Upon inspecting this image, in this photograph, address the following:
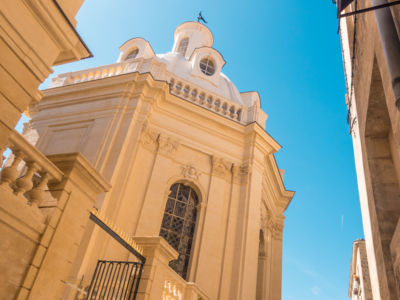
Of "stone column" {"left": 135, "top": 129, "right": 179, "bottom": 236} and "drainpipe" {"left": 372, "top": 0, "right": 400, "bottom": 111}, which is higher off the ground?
"stone column" {"left": 135, "top": 129, "right": 179, "bottom": 236}

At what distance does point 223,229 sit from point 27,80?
392 inches

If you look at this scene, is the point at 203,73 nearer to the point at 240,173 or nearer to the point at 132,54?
the point at 132,54

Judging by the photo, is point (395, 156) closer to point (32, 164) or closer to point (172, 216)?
point (32, 164)

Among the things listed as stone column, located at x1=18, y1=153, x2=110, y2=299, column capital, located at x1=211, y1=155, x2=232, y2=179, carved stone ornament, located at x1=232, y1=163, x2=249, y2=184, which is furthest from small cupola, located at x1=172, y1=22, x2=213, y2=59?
stone column, located at x1=18, y1=153, x2=110, y2=299

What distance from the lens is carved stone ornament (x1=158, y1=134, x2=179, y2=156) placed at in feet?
46.1

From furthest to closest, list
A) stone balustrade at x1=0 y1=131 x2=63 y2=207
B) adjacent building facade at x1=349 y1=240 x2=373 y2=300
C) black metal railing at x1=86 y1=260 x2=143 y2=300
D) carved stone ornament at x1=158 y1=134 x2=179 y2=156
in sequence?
adjacent building facade at x1=349 y1=240 x2=373 y2=300 < carved stone ornament at x1=158 y1=134 x2=179 y2=156 < black metal railing at x1=86 y1=260 x2=143 y2=300 < stone balustrade at x1=0 y1=131 x2=63 y2=207

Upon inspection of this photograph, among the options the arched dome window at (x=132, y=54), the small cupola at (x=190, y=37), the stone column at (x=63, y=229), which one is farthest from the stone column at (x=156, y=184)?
the small cupola at (x=190, y=37)

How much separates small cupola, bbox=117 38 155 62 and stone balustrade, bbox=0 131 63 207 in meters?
15.5

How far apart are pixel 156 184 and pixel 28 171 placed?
8777 millimetres

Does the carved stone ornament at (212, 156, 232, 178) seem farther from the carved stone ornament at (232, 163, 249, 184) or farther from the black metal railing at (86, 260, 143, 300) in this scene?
the black metal railing at (86, 260, 143, 300)

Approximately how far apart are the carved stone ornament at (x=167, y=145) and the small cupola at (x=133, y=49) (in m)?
6.93

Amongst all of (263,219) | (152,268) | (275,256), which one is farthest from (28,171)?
(275,256)

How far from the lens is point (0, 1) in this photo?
4535mm

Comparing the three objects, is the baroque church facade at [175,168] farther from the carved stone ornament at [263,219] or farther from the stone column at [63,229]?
the stone column at [63,229]
